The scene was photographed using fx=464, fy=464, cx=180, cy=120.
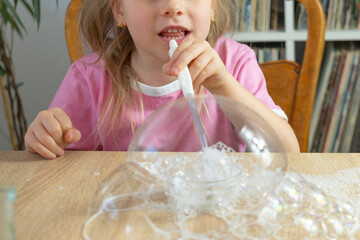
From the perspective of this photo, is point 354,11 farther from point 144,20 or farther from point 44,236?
point 44,236

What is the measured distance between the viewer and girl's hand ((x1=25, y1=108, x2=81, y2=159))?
26.9 inches

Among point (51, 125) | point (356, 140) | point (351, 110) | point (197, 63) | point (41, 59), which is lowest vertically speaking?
point (356, 140)

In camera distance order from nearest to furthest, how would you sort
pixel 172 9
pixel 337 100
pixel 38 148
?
pixel 38 148 < pixel 172 9 < pixel 337 100

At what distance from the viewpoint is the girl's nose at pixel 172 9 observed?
0.82m

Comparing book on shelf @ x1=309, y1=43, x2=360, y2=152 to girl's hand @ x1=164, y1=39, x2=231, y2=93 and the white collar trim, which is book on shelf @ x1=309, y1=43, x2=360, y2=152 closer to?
the white collar trim

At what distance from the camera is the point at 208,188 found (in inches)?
16.5

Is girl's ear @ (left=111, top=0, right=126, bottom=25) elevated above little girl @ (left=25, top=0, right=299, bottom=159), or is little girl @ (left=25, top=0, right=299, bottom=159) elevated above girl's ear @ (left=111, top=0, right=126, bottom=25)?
girl's ear @ (left=111, top=0, right=126, bottom=25)

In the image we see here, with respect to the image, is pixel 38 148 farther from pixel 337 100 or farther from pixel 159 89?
pixel 337 100

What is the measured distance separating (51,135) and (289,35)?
3.25 ft

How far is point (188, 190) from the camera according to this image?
16.6 inches

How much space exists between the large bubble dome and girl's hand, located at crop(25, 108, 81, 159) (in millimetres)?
218

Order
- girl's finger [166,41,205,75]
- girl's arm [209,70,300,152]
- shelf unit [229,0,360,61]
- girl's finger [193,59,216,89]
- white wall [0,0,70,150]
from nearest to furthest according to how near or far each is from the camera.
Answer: girl's finger [166,41,205,75]
girl's finger [193,59,216,89]
girl's arm [209,70,300,152]
shelf unit [229,0,360,61]
white wall [0,0,70,150]

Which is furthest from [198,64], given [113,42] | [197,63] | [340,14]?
[340,14]

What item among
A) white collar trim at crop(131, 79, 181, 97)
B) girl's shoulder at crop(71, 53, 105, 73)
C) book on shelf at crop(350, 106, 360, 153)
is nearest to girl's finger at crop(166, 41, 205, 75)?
white collar trim at crop(131, 79, 181, 97)
